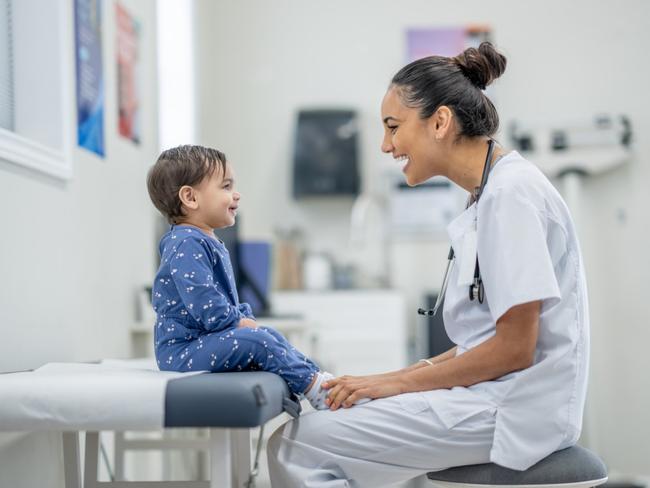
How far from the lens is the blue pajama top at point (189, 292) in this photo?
1.49 m

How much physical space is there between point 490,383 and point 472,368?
0.04 m

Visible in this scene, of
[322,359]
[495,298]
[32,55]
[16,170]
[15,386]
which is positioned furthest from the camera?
[322,359]

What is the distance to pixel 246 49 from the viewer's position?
16.3 feet

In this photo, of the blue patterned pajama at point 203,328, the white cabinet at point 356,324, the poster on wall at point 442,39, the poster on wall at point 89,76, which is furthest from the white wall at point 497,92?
the blue patterned pajama at point 203,328

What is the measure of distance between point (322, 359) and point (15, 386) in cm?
313

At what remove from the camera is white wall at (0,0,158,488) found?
184cm

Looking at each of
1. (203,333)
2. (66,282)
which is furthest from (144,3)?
(203,333)

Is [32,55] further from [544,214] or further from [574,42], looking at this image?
[574,42]

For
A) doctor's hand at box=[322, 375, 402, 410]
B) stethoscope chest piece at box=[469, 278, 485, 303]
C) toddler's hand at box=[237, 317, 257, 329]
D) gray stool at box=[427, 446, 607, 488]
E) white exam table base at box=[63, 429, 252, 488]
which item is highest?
stethoscope chest piece at box=[469, 278, 485, 303]

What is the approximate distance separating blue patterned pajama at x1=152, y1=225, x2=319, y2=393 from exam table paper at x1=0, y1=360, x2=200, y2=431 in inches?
8.1

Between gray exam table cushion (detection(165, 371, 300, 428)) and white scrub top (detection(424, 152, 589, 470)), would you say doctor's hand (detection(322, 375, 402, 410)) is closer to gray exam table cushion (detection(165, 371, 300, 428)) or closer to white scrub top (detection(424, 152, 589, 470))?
white scrub top (detection(424, 152, 589, 470))

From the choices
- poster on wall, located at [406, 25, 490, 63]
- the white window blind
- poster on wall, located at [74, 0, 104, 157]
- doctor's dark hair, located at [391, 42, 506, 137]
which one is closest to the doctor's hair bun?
doctor's dark hair, located at [391, 42, 506, 137]

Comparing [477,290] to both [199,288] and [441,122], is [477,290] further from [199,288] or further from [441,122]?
[199,288]

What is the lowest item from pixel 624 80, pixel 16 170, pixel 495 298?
pixel 495 298
